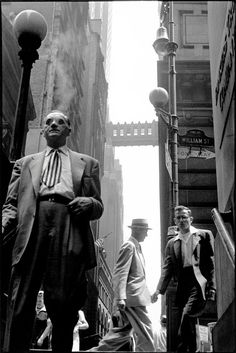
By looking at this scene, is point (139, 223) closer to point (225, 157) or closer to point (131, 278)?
point (131, 278)

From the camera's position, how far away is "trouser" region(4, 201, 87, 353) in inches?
146

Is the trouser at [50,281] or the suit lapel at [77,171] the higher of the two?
the suit lapel at [77,171]

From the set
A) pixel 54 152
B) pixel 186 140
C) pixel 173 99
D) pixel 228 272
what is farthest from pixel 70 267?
pixel 173 99

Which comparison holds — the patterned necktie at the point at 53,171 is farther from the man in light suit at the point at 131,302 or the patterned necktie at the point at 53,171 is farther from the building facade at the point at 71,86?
the building facade at the point at 71,86

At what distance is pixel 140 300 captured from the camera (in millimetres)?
6957

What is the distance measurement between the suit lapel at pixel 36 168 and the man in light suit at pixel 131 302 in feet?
9.84

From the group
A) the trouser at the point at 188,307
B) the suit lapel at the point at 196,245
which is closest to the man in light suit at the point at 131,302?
the trouser at the point at 188,307

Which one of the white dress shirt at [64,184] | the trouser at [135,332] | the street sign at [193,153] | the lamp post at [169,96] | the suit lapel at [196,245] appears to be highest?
the lamp post at [169,96]

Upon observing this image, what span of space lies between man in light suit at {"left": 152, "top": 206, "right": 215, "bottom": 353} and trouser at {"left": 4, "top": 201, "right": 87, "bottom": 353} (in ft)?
7.82

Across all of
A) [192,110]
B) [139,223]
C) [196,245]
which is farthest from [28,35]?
[192,110]

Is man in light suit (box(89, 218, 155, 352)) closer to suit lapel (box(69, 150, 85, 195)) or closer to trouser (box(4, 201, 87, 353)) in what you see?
suit lapel (box(69, 150, 85, 195))

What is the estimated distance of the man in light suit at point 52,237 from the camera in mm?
3727

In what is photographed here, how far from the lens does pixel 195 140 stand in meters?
9.66

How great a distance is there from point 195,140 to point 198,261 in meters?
3.83
